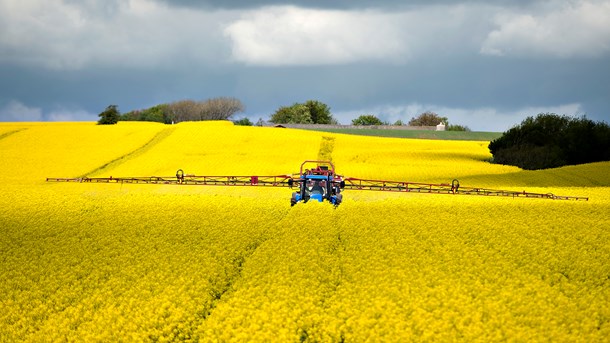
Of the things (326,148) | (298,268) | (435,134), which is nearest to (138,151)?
(326,148)

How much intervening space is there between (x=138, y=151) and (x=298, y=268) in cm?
6989

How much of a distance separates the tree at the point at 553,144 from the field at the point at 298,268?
40.3 m

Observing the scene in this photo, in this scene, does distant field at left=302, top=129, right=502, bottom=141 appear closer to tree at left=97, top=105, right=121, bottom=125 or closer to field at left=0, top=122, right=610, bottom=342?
tree at left=97, top=105, right=121, bottom=125

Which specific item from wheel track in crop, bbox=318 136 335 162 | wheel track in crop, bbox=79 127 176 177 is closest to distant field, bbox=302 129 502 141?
wheel track in crop, bbox=318 136 335 162

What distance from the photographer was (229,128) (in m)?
108

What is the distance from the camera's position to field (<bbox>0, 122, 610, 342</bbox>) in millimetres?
18453

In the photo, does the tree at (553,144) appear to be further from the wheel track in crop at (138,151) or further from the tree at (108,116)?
the tree at (108,116)

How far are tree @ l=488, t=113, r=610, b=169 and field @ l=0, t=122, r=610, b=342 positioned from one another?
40.3 meters

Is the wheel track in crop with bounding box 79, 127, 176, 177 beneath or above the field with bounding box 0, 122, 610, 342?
above

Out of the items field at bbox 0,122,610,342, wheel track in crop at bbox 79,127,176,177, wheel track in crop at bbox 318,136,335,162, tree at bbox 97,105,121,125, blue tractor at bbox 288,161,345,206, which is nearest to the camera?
field at bbox 0,122,610,342

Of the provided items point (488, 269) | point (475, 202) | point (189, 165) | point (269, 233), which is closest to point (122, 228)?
point (269, 233)

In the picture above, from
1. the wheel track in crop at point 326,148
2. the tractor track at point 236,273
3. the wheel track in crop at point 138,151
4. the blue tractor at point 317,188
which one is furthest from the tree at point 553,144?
the tractor track at point 236,273

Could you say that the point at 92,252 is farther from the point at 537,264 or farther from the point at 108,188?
the point at 108,188

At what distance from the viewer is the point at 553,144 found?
88.7 meters
